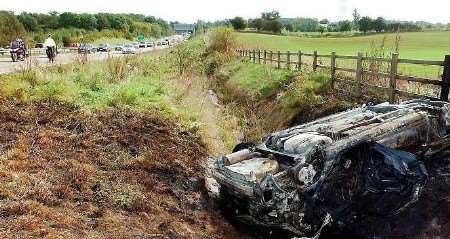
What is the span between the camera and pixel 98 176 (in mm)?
7203

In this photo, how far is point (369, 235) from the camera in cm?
631

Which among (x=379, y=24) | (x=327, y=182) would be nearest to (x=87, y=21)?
(x=379, y=24)

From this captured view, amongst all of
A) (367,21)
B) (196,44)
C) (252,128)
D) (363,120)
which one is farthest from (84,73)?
(367,21)

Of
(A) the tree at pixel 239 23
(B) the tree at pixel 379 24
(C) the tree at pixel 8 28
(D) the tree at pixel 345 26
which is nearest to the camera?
(C) the tree at pixel 8 28

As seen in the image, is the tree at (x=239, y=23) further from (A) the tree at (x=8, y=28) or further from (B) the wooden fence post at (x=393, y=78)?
(B) the wooden fence post at (x=393, y=78)

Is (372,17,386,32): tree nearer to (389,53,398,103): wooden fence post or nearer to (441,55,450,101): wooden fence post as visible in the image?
(389,53,398,103): wooden fence post

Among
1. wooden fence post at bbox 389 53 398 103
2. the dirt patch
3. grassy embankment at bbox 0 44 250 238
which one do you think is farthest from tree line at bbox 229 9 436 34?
the dirt patch

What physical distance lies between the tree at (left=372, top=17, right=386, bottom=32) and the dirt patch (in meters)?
52.3

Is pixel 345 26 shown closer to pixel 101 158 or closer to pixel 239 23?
pixel 239 23

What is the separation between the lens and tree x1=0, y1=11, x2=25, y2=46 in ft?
141

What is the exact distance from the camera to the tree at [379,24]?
5705cm

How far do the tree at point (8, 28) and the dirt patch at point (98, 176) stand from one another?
34946 millimetres

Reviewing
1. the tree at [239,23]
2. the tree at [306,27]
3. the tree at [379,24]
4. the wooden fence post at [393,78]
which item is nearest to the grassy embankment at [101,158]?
the wooden fence post at [393,78]

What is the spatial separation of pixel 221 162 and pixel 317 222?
1725mm
